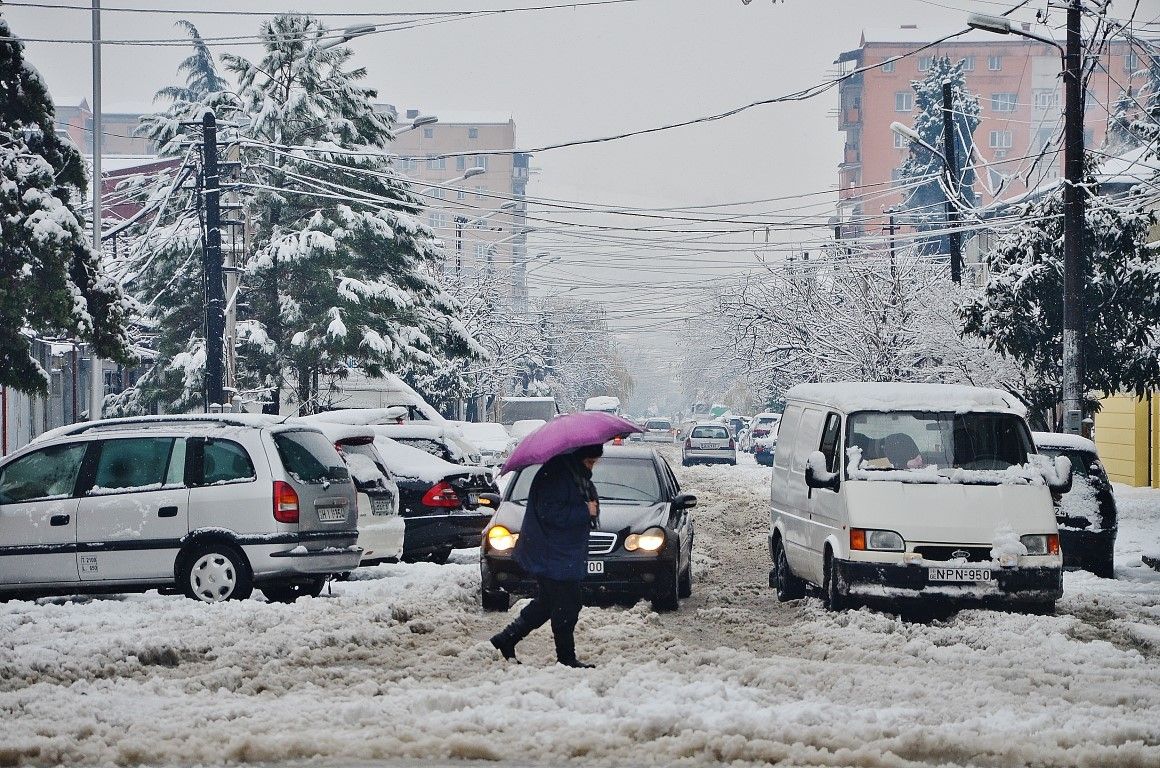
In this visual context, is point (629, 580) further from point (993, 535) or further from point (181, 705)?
point (181, 705)

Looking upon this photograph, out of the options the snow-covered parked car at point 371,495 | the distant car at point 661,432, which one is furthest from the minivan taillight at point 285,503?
the distant car at point 661,432

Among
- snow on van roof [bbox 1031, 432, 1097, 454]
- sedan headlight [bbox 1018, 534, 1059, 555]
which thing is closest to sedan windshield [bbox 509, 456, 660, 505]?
sedan headlight [bbox 1018, 534, 1059, 555]

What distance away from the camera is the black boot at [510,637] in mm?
10609

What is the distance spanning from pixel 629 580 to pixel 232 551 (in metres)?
3.60

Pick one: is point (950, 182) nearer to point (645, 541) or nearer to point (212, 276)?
point (212, 276)

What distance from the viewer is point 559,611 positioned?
34.2ft

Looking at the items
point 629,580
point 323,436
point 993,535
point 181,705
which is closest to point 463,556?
point 323,436

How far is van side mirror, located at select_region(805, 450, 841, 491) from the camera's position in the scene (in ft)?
45.5

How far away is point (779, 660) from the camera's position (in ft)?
35.2

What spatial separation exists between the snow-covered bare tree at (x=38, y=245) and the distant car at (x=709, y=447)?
122ft

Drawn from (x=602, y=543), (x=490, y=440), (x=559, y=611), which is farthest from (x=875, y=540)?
(x=490, y=440)

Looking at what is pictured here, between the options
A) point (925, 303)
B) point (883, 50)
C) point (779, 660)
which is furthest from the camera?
point (883, 50)

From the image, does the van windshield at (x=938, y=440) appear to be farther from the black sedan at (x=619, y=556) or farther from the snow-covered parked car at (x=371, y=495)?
the snow-covered parked car at (x=371, y=495)

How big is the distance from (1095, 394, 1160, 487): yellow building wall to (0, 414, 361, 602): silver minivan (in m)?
26.8
